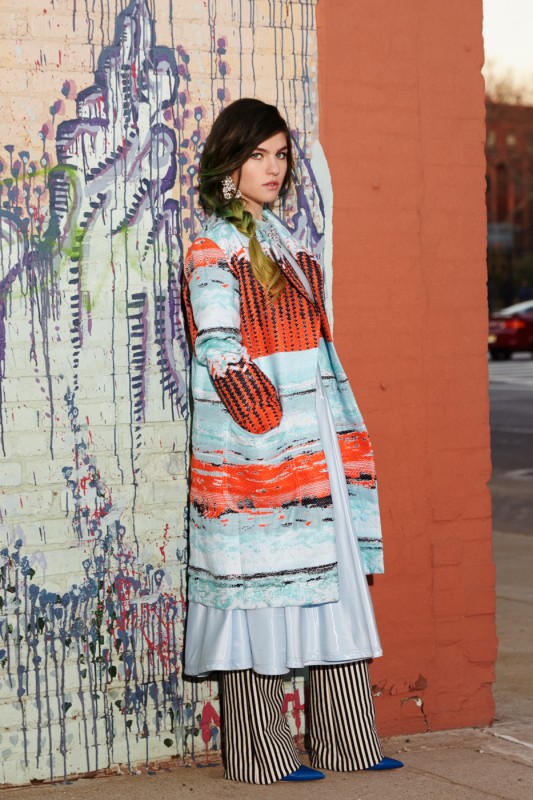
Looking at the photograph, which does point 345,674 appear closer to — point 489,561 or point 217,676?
point 217,676

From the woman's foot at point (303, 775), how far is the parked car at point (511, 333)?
84.1 ft

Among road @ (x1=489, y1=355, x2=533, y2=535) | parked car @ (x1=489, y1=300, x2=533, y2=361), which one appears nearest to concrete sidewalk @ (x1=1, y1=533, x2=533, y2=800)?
road @ (x1=489, y1=355, x2=533, y2=535)

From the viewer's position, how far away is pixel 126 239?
4.22 metres

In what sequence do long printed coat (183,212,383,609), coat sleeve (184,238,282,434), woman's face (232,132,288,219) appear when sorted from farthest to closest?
woman's face (232,132,288,219) < long printed coat (183,212,383,609) < coat sleeve (184,238,282,434)

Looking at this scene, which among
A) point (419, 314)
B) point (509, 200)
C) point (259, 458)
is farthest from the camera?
point (509, 200)

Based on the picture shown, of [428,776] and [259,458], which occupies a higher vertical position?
[259,458]

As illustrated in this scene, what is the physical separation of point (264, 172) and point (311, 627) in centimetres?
138

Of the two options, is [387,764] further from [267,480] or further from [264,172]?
[264,172]

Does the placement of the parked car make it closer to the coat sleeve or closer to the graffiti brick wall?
the graffiti brick wall

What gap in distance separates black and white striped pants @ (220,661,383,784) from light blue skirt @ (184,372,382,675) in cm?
12

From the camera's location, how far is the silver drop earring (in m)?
4.14

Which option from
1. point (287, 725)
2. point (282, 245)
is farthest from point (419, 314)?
point (287, 725)

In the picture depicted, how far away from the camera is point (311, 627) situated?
4102mm

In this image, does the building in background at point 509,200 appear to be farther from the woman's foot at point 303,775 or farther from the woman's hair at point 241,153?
the woman's foot at point 303,775
